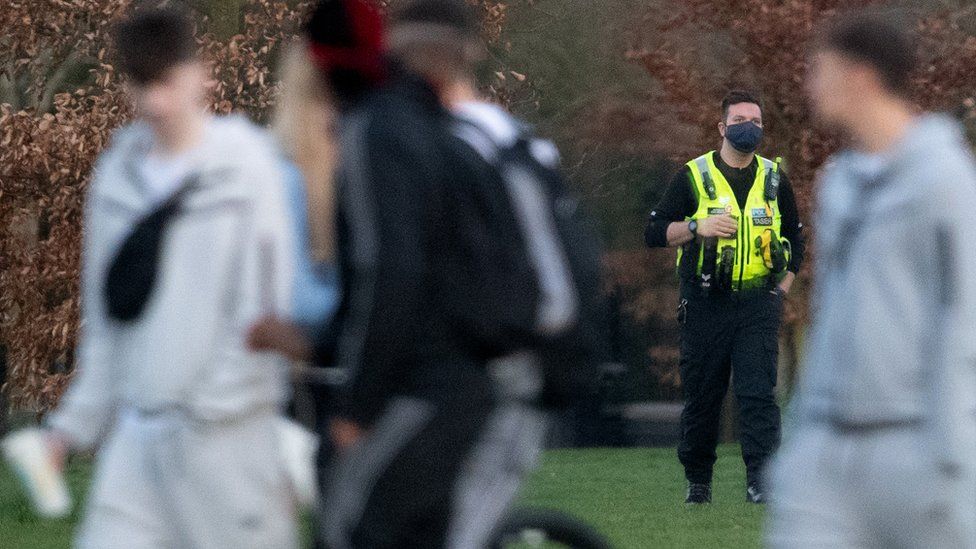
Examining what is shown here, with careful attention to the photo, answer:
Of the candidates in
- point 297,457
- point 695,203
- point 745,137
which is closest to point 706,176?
point 695,203

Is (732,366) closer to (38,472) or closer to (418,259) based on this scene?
(38,472)

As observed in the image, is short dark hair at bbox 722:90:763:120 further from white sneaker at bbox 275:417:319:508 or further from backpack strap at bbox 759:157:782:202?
white sneaker at bbox 275:417:319:508

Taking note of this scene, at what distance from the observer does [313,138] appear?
4.68 meters

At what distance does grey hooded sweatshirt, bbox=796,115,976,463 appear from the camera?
439 centimetres

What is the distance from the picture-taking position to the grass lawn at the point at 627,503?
9.73 meters

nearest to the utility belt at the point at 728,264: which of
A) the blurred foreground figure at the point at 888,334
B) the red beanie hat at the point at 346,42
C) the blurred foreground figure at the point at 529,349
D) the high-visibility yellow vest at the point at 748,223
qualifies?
the high-visibility yellow vest at the point at 748,223

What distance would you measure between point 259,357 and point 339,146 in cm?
59

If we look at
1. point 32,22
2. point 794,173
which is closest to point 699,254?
point 32,22

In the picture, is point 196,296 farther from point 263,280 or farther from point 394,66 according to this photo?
point 394,66

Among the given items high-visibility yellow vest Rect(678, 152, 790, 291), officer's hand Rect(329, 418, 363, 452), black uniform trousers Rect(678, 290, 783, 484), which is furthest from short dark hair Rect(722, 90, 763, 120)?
officer's hand Rect(329, 418, 363, 452)

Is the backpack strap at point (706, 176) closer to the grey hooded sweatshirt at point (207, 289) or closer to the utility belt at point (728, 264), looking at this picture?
the utility belt at point (728, 264)

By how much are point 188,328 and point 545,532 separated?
1276 millimetres

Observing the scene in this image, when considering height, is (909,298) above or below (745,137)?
below

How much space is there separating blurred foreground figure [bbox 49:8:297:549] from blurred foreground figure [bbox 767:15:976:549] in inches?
46.3
